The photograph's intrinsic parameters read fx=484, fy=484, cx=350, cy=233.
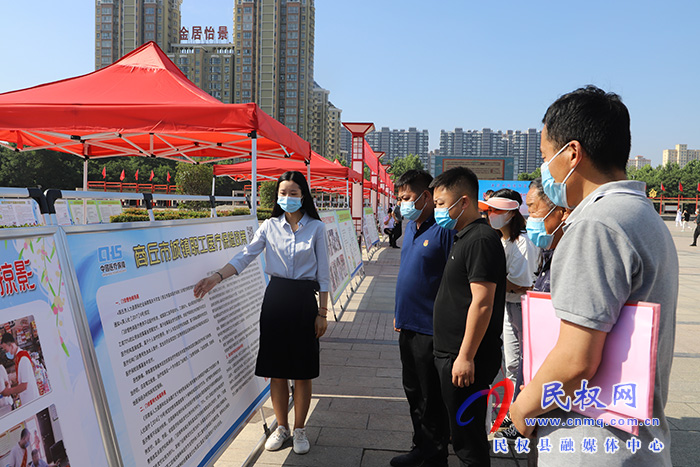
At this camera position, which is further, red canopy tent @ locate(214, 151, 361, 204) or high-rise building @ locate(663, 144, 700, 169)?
high-rise building @ locate(663, 144, 700, 169)

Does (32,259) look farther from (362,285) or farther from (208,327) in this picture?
(362,285)

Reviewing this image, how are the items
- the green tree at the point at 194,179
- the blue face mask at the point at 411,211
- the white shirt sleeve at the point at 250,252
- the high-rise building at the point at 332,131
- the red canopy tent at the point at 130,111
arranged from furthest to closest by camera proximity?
the high-rise building at the point at 332,131 → the green tree at the point at 194,179 → the red canopy tent at the point at 130,111 → the blue face mask at the point at 411,211 → the white shirt sleeve at the point at 250,252

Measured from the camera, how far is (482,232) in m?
2.43

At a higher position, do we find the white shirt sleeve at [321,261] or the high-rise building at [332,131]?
the high-rise building at [332,131]

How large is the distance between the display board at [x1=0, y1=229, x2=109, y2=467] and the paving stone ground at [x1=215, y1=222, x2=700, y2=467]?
1.68 m

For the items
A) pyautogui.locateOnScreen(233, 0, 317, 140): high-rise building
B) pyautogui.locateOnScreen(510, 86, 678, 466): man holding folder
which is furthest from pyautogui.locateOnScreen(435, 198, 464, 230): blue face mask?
pyautogui.locateOnScreen(233, 0, 317, 140): high-rise building

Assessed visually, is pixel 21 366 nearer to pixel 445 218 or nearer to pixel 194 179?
pixel 445 218

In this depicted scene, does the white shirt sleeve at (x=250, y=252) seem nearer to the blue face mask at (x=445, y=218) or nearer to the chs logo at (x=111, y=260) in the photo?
the chs logo at (x=111, y=260)

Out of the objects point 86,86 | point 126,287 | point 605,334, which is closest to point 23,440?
point 126,287

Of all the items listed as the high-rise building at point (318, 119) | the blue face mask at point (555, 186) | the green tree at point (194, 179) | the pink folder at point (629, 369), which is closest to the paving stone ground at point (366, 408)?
the pink folder at point (629, 369)

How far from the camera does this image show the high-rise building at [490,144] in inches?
6959

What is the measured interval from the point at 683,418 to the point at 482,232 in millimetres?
2765

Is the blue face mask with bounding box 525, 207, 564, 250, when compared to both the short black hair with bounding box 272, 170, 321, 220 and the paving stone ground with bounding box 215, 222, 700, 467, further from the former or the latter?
the paving stone ground with bounding box 215, 222, 700, 467

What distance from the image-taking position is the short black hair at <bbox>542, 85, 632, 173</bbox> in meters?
1.30
